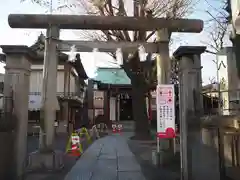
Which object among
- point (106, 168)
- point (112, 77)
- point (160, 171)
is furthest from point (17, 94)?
point (112, 77)

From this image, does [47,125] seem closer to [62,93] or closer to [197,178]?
[197,178]

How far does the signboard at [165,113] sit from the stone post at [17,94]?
4.13 meters

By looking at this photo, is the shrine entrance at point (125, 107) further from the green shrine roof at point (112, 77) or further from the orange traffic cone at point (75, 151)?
the orange traffic cone at point (75, 151)

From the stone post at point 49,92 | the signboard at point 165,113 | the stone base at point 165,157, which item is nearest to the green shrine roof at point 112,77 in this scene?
the stone post at point 49,92

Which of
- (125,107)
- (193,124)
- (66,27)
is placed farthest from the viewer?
(125,107)

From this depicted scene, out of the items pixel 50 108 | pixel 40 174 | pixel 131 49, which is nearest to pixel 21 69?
pixel 50 108

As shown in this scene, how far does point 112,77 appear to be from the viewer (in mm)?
34031

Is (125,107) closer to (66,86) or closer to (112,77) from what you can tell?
(112,77)

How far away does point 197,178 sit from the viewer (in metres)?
6.81

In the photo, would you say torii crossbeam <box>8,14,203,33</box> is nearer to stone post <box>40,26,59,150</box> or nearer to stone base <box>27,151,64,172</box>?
stone post <box>40,26,59,150</box>

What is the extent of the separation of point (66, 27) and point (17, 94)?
3829 millimetres

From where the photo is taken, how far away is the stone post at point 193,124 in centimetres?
677

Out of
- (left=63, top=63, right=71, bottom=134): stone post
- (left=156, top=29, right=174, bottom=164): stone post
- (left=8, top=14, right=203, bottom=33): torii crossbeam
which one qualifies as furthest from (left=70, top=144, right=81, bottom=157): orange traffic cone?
(left=63, top=63, right=71, bottom=134): stone post

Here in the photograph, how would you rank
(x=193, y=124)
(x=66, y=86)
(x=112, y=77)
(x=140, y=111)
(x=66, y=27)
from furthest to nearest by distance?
(x=112, y=77) → (x=66, y=86) → (x=140, y=111) → (x=66, y=27) → (x=193, y=124)
